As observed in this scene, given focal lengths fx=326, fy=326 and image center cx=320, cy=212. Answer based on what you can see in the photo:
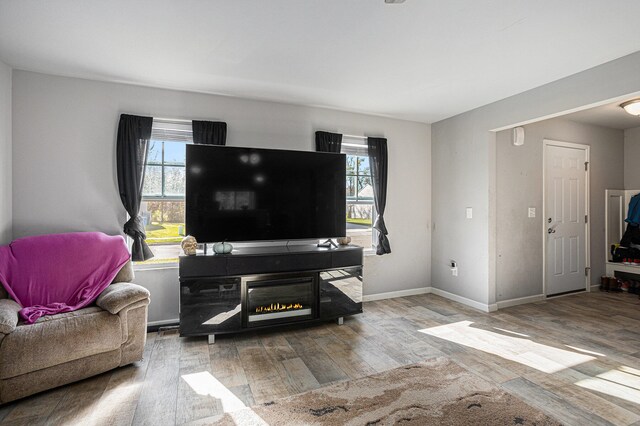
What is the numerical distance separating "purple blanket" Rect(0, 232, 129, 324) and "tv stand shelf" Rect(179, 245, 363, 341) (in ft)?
2.21

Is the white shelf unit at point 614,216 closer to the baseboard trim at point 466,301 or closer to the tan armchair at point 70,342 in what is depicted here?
the baseboard trim at point 466,301

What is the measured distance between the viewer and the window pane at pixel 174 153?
3.56 metres

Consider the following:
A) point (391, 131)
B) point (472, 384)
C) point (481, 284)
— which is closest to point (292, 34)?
point (391, 131)

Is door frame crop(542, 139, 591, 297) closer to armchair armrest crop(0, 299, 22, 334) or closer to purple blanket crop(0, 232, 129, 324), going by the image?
purple blanket crop(0, 232, 129, 324)

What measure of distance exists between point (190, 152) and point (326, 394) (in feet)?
8.10

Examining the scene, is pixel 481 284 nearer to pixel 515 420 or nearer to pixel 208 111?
pixel 515 420

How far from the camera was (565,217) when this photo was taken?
15.6ft

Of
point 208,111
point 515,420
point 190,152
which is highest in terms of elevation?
point 208,111

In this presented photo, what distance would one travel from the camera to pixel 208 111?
143 inches

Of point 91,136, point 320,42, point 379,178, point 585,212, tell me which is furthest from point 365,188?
point 585,212

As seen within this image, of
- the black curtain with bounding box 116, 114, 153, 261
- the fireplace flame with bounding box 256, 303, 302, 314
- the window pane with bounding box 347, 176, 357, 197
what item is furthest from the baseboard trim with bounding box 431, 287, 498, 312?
the black curtain with bounding box 116, 114, 153, 261

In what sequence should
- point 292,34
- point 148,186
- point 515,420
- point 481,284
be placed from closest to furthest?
point 515,420 < point 292,34 < point 148,186 < point 481,284

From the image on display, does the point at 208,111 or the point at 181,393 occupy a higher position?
the point at 208,111

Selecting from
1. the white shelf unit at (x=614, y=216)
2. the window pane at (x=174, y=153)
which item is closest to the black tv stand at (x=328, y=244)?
the window pane at (x=174, y=153)
